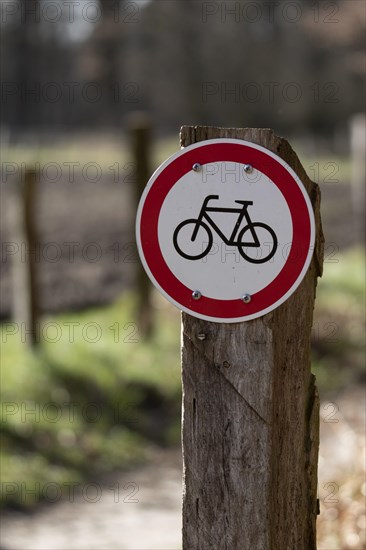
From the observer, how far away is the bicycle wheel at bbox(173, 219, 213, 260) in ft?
8.55

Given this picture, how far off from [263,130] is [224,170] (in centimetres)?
16

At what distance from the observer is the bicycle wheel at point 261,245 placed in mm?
2559

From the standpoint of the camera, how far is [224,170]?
8.44 ft

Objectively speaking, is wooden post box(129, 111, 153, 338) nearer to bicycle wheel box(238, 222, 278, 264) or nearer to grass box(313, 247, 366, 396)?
grass box(313, 247, 366, 396)

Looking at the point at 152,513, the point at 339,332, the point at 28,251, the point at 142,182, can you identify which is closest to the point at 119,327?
the point at 142,182

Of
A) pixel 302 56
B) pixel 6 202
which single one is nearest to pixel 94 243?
pixel 6 202

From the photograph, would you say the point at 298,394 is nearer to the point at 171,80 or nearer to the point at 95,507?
the point at 95,507

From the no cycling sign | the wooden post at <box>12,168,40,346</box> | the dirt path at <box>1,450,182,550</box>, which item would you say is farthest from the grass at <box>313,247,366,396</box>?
the no cycling sign

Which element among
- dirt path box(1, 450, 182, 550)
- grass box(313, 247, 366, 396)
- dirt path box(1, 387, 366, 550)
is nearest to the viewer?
dirt path box(1, 387, 366, 550)

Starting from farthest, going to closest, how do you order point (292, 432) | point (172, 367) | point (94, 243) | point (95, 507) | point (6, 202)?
1. point (6, 202)
2. point (94, 243)
3. point (172, 367)
4. point (95, 507)
5. point (292, 432)

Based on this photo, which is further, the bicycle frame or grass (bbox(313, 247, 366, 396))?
grass (bbox(313, 247, 366, 396))

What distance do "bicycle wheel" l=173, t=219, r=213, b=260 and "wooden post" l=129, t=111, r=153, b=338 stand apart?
18.9 ft

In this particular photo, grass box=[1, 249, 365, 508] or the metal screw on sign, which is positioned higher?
the metal screw on sign

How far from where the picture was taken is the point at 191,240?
8.62ft
